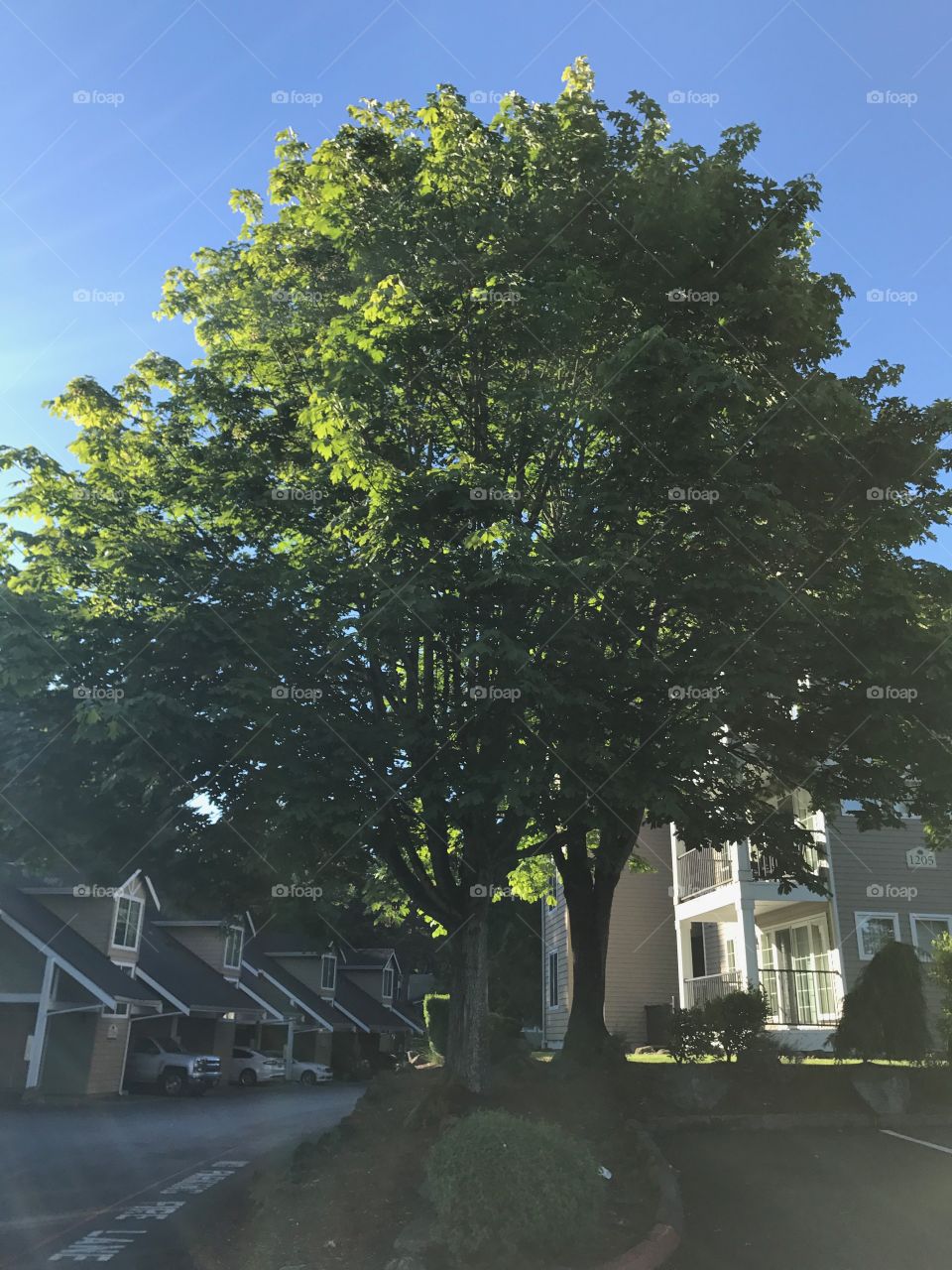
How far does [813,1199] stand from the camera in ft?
31.5

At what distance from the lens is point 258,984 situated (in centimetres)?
4378

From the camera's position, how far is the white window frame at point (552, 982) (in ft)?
106

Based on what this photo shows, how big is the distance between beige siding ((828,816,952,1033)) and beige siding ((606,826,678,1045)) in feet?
23.3

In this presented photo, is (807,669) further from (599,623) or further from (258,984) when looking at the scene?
(258,984)

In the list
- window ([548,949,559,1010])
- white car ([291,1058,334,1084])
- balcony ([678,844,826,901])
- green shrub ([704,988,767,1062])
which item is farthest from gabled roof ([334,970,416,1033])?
green shrub ([704,988,767,1062])

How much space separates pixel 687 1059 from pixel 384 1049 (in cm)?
4178

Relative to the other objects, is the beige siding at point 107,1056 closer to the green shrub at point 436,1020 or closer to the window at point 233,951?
the window at point 233,951

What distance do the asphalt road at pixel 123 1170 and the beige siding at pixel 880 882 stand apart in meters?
12.4

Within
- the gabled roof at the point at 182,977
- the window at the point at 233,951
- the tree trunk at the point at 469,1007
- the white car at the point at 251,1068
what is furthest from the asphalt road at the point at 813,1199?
the window at the point at 233,951

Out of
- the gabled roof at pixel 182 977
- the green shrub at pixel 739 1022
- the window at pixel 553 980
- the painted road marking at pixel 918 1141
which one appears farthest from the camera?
the gabled roof at pixel 182 977

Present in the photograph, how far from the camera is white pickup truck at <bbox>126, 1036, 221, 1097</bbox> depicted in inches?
1302

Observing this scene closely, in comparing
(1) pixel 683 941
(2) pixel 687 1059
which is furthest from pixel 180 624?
(1) pixel 683 941

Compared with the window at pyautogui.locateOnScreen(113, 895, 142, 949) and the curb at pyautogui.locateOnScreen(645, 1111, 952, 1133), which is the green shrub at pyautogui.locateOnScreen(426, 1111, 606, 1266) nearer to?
the curb at pyautogui.locateOnScreen(645, 1111, 952, 1133)

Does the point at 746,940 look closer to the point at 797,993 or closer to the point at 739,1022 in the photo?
the point at 797,993
